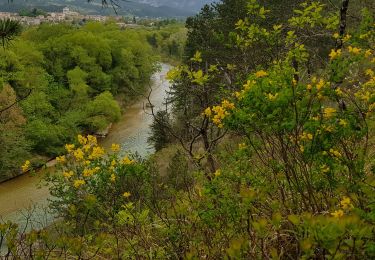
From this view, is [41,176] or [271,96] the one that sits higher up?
[271,96]

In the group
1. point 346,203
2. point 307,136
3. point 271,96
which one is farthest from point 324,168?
point 346,203

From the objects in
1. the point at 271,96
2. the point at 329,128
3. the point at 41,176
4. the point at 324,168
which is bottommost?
the point at 41,176

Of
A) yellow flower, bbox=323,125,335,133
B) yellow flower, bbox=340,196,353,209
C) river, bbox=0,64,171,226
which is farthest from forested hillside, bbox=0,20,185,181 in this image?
yellow flower, bbox=340,196,353,209

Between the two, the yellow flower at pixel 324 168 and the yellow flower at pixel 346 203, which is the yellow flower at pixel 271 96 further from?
the yellow flower at pixel 346 203

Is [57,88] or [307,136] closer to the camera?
[307,136]

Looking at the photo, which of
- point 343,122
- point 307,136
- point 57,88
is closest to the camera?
point 343,122

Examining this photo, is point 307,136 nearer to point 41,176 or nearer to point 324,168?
point 324,168

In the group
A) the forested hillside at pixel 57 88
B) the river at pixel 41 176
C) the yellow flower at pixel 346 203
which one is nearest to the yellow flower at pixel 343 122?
the yellow flower at pixel 346 203

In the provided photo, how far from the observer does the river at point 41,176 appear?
20.4m

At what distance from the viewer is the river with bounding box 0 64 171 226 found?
802 inches

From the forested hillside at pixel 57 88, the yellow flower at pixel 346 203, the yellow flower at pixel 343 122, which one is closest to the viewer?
the yellow flower at pixel 346 203

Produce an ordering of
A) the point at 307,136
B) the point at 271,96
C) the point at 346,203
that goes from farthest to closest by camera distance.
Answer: the point at 307,136 < the point at 271,96 < the point at 346,203

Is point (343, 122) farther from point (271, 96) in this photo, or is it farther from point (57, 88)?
point (57, 88)

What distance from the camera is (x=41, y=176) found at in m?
16.6
